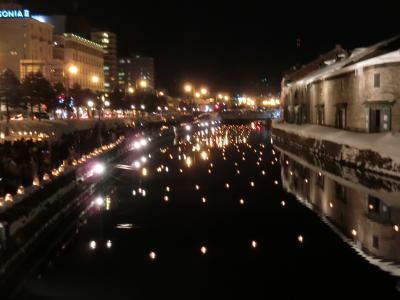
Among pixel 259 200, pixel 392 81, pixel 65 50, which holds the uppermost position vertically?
pixel 65 50

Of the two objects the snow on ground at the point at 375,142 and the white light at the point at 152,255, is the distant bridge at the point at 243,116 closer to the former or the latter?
the snow on ground at the point at 375,142

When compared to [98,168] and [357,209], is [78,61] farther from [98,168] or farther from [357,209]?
[357,209]

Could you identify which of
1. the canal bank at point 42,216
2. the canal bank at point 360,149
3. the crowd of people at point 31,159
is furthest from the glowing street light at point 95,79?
the canal bank at point 42,216

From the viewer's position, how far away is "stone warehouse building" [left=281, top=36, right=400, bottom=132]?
37.8m

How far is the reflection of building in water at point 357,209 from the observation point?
14532 millimetres

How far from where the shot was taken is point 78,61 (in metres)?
138

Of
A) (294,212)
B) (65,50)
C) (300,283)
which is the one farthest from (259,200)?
(65,50)

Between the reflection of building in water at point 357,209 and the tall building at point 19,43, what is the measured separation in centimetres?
8729

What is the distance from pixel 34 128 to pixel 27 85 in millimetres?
22402

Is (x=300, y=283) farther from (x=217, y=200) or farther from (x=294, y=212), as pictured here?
(x=217, y=200)

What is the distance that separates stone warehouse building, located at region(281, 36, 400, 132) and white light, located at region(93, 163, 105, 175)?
17855 mm

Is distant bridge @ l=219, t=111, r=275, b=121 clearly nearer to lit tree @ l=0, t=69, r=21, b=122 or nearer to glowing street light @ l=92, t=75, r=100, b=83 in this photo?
glowing street light @ l=92, t=75, r=100, b=83

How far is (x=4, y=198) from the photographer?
15.8 meters

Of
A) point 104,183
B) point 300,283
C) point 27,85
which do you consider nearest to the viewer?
point 300,283
